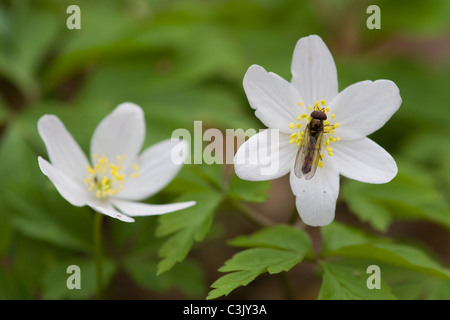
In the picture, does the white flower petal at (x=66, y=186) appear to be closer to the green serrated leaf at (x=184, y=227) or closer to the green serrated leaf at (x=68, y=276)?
the green serrated leaf at (x=184, y=227)

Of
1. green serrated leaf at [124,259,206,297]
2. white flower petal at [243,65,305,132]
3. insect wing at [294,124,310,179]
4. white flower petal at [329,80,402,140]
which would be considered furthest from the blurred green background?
white flower petal at [329,80,402,140]

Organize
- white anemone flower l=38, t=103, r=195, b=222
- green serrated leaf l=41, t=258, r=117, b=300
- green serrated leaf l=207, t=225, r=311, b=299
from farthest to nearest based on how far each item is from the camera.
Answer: green serrated leaf l=41, t=258, r=117, b=300, white anemone flower l=38, t=103, r=195, b=222, green serrated leaf l=207, t=225, r=311, b=299

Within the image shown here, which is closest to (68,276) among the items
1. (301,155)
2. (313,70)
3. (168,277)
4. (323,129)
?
(168,277)

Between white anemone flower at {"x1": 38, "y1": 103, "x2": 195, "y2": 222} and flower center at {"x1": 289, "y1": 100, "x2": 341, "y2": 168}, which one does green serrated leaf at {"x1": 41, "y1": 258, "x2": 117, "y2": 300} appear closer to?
white anemone flower at {"x1": 38, "y1": 103, "x2": 195, "y2": 222}

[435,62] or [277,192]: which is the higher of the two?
[435,62]

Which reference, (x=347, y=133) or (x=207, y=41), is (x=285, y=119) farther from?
(x=207, y=41)

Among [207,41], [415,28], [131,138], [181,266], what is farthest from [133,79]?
[415,28]

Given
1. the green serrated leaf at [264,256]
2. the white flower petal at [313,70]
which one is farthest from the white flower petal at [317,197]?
the white flower petal at [313,70]
